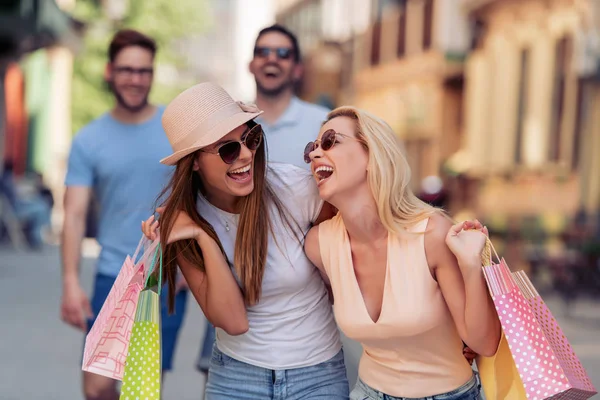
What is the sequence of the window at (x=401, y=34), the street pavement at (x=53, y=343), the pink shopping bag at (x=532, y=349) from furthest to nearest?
the window at (x=401, y=34), the street pavement at (x=53, y=343), the pink shopping bag at (x=532, y=349)

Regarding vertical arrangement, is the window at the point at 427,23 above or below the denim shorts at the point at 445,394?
above

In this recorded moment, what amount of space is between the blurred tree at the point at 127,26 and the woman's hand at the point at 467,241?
21384 mm

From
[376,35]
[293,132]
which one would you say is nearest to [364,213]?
[293,132]

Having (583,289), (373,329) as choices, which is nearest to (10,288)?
(583,289)

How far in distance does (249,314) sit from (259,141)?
1.87 ft

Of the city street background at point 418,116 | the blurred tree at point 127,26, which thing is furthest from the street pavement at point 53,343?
the blurred tree at point 127,26

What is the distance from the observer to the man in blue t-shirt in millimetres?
4238

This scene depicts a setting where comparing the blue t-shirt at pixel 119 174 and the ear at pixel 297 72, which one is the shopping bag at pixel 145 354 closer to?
the blue t-shirt at pixel 119 174

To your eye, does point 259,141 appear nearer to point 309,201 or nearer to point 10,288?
point 309,201

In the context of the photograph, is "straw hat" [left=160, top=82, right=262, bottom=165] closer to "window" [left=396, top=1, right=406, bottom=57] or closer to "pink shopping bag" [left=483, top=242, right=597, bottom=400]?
"pink shopping bag" [left=483, top=242, right=597, bottom=400]

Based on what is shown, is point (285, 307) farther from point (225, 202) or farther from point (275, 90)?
point (275, 90)

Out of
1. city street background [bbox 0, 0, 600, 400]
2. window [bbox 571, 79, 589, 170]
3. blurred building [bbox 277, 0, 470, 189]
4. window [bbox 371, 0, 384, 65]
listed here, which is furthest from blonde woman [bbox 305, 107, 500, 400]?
window [bbox 371, 0, 384, 65]

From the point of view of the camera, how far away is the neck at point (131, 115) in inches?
172

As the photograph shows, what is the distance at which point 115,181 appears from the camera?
4.25m
